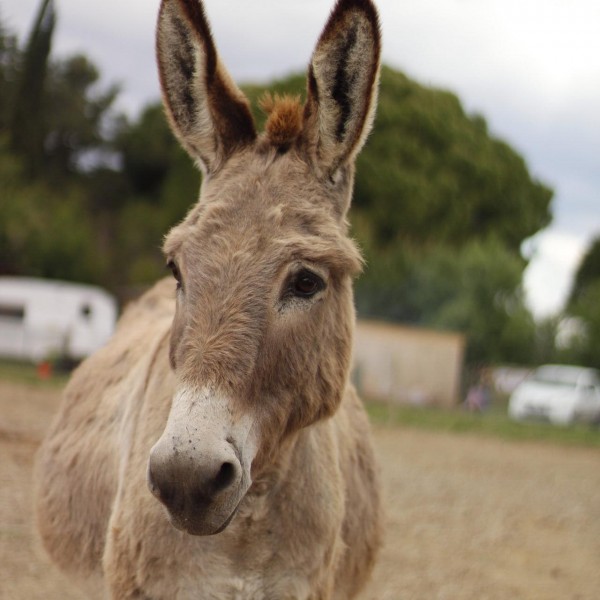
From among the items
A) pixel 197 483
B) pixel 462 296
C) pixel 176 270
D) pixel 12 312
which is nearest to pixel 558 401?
pixel 462 296

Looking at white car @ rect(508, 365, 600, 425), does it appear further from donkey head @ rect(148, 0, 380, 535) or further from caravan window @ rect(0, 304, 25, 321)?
donkey head @ rect(148, 0, 380, 535)

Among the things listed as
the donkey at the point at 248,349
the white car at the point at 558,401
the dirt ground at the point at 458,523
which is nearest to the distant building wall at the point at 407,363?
the white car at the point at 558,401

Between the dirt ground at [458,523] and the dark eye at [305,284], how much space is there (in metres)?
4.09

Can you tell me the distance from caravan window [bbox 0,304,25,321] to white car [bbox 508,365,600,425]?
51.9 ft

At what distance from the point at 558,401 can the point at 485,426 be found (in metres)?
4.48

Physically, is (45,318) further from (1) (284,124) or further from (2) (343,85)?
(2) (343,85)

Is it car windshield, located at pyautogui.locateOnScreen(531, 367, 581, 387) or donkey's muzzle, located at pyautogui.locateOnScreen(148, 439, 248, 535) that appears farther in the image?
car windshield, located at pyautogui.locateOnScreen(531, 367, 581, 387)

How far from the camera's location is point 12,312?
85.0 ft

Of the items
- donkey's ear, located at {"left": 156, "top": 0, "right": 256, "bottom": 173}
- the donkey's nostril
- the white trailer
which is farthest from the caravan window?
the donkey's nostril

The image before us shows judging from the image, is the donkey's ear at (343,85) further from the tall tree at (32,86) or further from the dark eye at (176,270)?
the tall tree at (32,86)

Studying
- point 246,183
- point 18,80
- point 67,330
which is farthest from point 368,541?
point 67,330

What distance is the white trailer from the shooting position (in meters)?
25.4

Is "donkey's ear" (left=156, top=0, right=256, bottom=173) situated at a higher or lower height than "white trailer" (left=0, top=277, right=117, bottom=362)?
higher

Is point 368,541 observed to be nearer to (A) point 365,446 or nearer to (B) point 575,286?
(A) point 365,446
